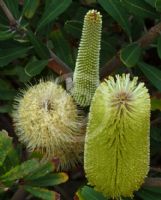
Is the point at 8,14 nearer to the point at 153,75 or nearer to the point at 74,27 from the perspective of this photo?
the point at 74,27

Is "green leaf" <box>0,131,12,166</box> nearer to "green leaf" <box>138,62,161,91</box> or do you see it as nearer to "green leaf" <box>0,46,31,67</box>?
"green leaf" <box>0,46,31,67</box>

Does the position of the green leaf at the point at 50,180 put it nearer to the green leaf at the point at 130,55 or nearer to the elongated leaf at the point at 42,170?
the elongated leaf at the point at 42,170

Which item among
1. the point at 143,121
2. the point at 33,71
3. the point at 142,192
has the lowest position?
the point at 142,192

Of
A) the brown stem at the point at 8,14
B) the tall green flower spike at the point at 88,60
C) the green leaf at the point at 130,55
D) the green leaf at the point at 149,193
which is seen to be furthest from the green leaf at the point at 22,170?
the brown stem at the point at 8,14

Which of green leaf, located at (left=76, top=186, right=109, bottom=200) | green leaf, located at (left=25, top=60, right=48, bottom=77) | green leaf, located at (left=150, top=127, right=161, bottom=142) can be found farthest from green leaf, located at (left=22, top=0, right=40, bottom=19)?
green leaf, located at (left=76, top=186, right=109, bottom=200)

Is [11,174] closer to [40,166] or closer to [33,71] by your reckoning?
[40,166]

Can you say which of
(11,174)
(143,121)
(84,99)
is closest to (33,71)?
(84,99)
